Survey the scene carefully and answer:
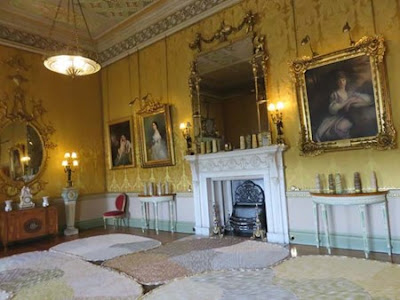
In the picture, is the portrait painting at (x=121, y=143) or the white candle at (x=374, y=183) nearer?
the white candle at (x=374, y=183)

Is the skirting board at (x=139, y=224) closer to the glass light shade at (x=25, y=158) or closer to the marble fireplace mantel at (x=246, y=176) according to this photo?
the marble fireplace mantel at (x=246, y=176)

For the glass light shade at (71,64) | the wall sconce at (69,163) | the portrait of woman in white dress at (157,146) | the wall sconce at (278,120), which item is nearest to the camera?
the glass light shade at (71,64)

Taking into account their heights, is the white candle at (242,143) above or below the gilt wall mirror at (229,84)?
below

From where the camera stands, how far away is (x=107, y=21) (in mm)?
8172

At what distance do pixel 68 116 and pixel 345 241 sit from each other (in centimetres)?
724

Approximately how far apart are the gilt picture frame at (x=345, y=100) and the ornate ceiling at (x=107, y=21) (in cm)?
250

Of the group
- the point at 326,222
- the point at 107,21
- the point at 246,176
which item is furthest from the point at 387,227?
the point at 107,21

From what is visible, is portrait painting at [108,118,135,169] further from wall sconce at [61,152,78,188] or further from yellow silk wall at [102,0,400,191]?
wall sconce at [61,152,78,188]

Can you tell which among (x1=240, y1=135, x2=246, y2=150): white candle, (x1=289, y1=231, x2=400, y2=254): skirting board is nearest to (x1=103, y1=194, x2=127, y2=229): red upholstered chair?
(x1=240, y1=135, x2=246, y2=150): white candle

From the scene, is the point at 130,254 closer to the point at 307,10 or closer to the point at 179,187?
the point at 179,187

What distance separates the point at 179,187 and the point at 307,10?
4.44 metres

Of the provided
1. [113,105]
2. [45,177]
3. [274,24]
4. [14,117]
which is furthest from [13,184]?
[274,24]

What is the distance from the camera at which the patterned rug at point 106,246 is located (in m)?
5.50

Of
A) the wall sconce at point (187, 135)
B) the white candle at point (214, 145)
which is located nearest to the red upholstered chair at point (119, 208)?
the wall sconce at point (187, 135)
